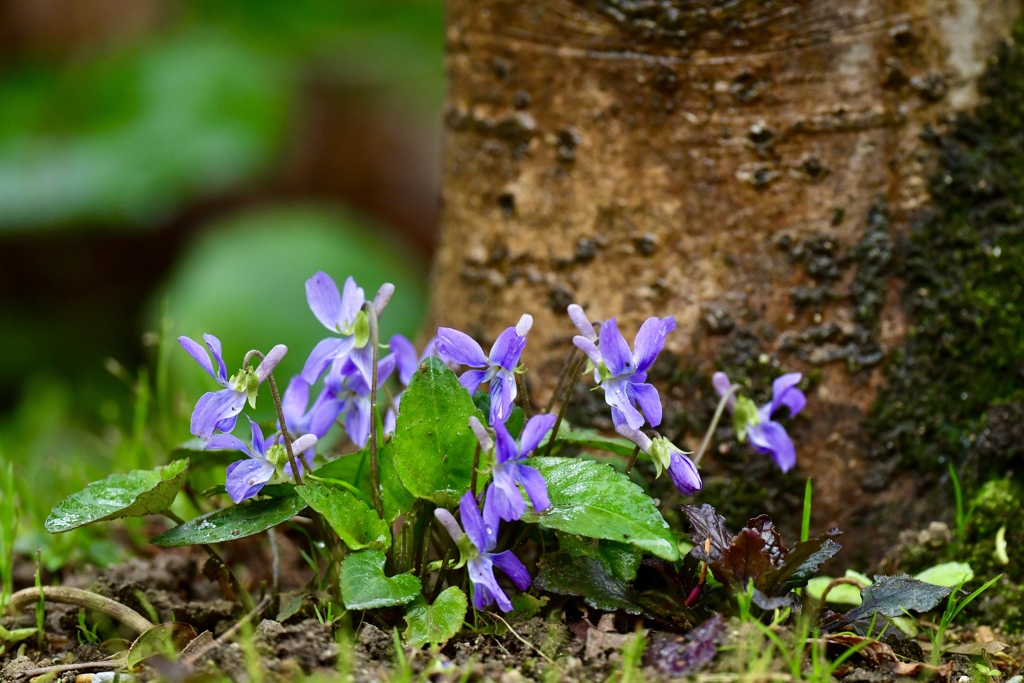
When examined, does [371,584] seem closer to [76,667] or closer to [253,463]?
[253,463]

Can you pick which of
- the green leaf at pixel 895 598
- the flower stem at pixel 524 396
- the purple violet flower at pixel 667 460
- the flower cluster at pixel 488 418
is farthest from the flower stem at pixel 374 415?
the green leaf at pixel 895 598

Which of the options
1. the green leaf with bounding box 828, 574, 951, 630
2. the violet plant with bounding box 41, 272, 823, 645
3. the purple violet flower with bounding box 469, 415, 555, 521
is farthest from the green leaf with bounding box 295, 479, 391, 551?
the green leaf with bounding box 828, 574, 951, 630

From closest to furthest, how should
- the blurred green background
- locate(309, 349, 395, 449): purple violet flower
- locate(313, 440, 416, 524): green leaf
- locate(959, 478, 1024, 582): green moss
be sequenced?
locate(313, 440, 416, 524): green leaf
locate(309, 349, 395, 449): purple violet flower
locate(959, 478, 1024, 582): green moss
the blurred green background

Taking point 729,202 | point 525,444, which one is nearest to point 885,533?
point 729,202

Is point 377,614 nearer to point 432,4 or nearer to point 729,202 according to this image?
point 729,202

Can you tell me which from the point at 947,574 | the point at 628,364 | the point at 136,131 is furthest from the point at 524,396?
the point at 136,131

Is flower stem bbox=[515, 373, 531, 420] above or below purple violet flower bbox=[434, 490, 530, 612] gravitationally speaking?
above

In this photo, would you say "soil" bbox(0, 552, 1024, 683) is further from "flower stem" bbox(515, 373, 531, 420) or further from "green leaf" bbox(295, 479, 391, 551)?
"flower stem" bbox(515, 373, 531, 420)

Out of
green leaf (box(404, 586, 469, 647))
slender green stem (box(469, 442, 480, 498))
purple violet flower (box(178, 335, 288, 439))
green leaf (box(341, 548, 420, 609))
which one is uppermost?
purple violet flower (box(178, 335, 288, 439))
